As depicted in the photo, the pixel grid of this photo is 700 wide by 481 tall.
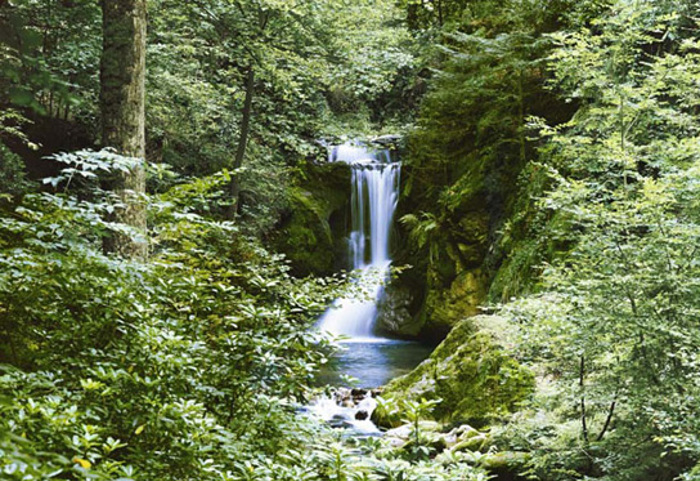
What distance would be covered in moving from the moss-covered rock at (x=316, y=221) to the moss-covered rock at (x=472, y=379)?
25.3 ft

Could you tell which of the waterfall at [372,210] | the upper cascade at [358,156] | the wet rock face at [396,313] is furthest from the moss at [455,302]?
the upper cascade at [358,156]

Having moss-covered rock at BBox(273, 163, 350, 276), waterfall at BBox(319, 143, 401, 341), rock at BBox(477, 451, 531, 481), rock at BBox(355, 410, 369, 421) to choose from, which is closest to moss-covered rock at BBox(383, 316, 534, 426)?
rock at BBox(477, 451, 531, 481)

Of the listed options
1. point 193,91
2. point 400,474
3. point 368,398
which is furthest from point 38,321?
point 193,91

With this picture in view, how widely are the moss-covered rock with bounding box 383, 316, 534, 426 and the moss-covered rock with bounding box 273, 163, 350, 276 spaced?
303 inches

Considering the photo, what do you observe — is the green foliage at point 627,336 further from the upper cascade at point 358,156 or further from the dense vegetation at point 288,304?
the upper cascade at point 358,156

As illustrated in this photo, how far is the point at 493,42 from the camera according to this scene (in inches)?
359

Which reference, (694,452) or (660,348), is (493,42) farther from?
(694,452)

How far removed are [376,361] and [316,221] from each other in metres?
5.23

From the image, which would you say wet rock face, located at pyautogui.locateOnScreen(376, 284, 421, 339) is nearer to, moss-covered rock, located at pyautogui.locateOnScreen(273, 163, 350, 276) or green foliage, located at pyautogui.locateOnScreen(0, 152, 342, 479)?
moss-covered rock, located at pyautogui.locateOnScreen(273, 163, 350, 276)

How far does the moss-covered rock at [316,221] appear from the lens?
13.9m

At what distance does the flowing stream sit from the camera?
33.3 feet

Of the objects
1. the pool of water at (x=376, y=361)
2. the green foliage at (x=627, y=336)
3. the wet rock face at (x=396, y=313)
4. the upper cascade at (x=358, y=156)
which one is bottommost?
the pool of water at (x=376, y=361)

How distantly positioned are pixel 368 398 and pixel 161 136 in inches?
265

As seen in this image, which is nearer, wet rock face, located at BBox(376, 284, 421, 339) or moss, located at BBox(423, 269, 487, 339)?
moss, located at BBox(423, 269, 487, 339)
